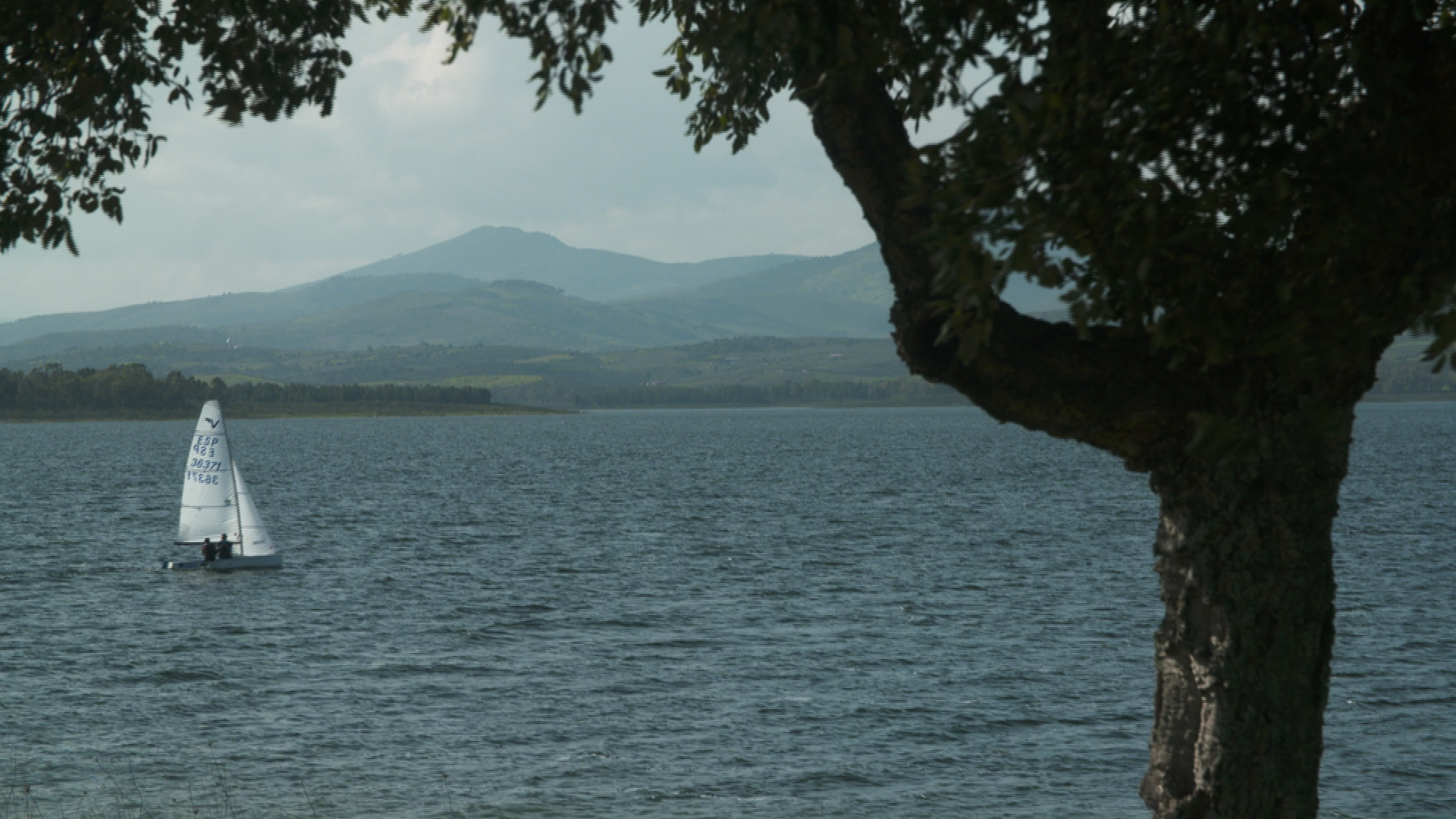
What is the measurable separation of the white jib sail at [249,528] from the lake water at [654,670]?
2527mm

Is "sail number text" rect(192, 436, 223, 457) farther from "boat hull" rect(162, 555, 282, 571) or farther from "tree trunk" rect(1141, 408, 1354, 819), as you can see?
"tree trunk" rect(1141, 408, 1354, 819)

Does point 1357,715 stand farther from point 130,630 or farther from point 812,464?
point 812,464

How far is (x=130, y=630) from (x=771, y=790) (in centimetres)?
2894

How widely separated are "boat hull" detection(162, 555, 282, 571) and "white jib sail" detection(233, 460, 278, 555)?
72cm

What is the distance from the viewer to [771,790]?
25469mm

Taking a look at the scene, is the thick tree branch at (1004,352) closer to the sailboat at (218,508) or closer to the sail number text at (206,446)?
the sailboat at (218,508)

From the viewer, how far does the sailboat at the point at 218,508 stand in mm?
57938

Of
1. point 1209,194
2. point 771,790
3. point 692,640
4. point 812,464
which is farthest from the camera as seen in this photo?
point 812,464

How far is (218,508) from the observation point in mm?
60219

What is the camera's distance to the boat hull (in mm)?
57438

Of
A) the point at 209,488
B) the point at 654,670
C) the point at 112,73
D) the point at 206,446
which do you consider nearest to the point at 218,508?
the point at 209,488

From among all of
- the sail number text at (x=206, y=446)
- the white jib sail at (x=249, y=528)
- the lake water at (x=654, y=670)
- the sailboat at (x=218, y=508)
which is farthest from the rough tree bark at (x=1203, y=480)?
the sail number text at (x=206, y=446)

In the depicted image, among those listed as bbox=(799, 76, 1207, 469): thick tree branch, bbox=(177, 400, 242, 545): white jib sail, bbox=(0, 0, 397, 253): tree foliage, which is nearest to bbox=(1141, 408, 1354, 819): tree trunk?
bbox=(799, 76, 1207, 469): thick tree branch

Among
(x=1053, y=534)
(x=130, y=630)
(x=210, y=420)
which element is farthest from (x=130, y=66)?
(x=1053, y=534)
